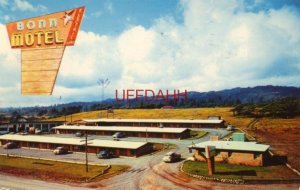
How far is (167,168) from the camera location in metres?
56.4

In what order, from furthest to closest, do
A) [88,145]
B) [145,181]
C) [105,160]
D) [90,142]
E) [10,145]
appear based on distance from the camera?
[10,145] → [90,142] → [88,145] → [105,160] → [145,181]

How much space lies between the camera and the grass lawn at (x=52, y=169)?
55516 mm

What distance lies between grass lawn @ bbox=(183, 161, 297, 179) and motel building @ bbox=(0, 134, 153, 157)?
17796mm

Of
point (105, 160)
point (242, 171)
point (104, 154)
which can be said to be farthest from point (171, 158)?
point (104, 154)

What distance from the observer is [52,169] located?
61.4 metres

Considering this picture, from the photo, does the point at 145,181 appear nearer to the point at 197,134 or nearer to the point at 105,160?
the point at 105,160

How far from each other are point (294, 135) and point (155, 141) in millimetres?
40842

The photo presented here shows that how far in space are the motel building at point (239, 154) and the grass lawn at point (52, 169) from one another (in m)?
16.9

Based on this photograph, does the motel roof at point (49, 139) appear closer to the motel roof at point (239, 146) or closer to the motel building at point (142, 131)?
the motel building at point (142, 131)

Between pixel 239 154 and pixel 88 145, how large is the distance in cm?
3710

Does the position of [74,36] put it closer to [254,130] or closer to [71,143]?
[71,143]

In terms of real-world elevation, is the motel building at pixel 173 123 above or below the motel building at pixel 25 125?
above

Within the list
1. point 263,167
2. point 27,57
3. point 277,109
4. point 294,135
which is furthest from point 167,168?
point 277,109

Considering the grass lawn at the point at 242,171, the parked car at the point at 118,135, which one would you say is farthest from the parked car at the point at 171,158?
the parked car at the point at 118,135
